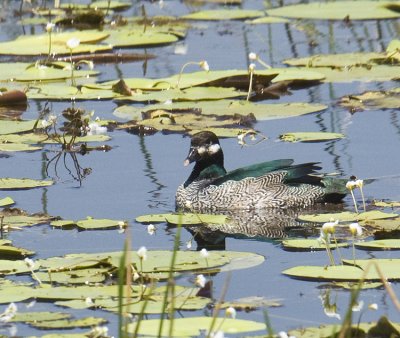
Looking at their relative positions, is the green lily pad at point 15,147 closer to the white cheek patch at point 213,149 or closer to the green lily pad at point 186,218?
the white cheek patch at point 213,149

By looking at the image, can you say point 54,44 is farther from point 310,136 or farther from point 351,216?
point 351,216

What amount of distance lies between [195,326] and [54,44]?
8448 mm

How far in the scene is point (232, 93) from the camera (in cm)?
1223

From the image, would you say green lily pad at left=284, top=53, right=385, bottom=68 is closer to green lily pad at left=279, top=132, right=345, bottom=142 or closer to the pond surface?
the pond surface

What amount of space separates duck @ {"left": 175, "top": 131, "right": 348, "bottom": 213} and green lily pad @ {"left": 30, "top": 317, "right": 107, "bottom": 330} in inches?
116

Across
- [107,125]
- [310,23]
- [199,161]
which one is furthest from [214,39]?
[199,161]

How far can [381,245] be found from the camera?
25.3 feet

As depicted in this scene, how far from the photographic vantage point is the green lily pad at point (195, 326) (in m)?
5.99

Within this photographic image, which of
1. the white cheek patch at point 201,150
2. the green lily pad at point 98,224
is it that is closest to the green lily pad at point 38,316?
the green lily pad at point 98,224

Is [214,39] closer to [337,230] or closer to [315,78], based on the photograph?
[315,78]

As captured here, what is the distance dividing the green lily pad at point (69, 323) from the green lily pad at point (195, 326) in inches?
8.6

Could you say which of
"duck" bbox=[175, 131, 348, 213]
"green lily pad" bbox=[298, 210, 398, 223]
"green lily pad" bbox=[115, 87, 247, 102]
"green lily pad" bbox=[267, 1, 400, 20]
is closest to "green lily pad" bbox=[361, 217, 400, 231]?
"green lily pad" bbox=[298, 210, 398, 223]

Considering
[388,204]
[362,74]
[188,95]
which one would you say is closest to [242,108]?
[188,95]

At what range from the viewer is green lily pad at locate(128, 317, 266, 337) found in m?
5.99
